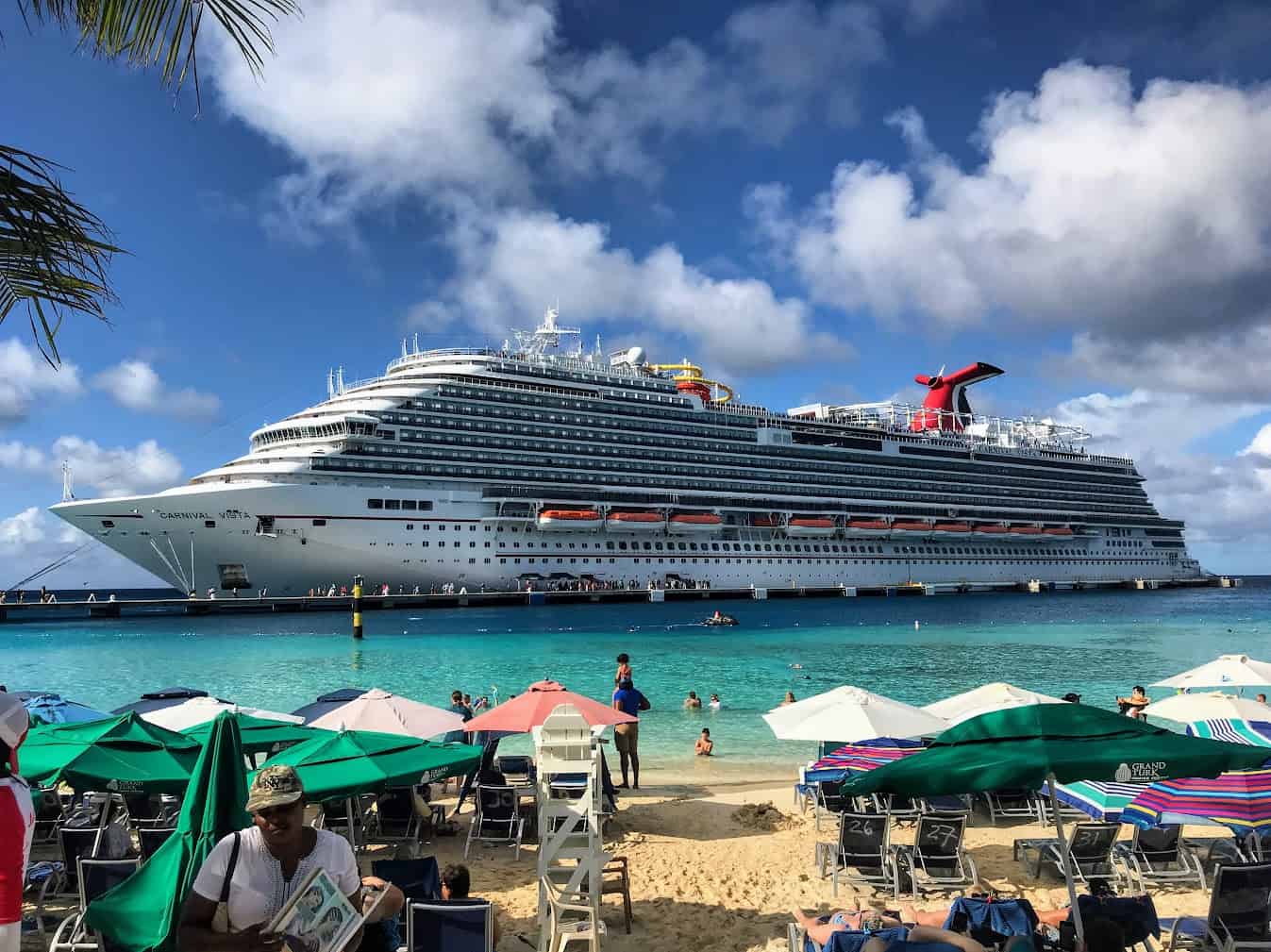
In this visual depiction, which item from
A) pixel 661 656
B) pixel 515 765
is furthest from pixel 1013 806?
pixel 661 656

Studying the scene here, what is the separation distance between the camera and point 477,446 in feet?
171

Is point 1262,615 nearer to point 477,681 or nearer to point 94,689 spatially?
point 477,681

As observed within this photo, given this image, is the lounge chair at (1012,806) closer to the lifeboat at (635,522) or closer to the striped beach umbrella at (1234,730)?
the striped beach umbrella at (1234,730)

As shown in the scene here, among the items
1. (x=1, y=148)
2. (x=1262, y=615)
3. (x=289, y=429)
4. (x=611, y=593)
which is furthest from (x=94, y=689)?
(x=1262, y=615)

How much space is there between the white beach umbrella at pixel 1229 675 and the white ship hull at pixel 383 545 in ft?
130

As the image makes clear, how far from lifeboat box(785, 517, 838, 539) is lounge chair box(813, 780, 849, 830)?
5555cm

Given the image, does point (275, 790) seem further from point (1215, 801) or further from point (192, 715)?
point (192, 715)

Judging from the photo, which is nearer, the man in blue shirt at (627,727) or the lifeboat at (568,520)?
the man in blue shirt at (627,727)

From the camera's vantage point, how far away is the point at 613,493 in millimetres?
56625

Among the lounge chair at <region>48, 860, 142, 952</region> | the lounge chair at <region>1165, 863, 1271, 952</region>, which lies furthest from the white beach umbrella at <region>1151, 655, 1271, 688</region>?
the lounge chair at <region>48, 860, 142, 952</region>

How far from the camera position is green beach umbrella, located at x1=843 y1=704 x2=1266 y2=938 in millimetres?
4383

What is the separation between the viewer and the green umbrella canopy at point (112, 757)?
6.48 m

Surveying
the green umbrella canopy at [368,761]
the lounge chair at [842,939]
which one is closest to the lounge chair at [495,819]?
the green umbrella canopy at [368,761]

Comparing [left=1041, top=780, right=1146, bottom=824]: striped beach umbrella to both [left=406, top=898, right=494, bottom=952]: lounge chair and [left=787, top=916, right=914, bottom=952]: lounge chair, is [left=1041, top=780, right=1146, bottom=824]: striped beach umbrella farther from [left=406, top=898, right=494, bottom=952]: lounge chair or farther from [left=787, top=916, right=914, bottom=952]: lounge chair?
[left=406, top=898, right=494, bottom=952]: lounge chair
